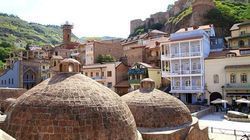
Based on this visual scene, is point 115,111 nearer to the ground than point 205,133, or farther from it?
farther from it

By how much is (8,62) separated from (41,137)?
64.9 metres

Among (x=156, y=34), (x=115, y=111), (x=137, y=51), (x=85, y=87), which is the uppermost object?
(x=156, y=34)

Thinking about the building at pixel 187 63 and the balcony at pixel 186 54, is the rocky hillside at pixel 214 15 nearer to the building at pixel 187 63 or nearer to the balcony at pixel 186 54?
the building at pixel 187 63

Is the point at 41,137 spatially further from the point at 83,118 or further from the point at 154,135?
the point at 154,135

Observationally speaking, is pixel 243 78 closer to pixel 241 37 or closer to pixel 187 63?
pixel 187 63

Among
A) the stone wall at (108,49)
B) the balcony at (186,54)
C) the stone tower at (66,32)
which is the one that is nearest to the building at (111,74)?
the stone wall at (108,49)

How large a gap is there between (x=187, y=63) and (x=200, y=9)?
3598cm

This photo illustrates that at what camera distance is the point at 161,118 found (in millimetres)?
17391

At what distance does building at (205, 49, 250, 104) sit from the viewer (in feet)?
120

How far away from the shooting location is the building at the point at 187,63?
132ft

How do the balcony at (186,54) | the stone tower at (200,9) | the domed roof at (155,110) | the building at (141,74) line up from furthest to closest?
the stone tower at (200,9), the building at (141,74), the balcony at (186,54), the domed roof at (155,110)

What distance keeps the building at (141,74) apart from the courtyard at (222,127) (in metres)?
14.7

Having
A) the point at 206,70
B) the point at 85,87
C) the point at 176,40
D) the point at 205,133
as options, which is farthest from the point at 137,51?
the point at 85,87

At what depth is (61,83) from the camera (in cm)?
1224
